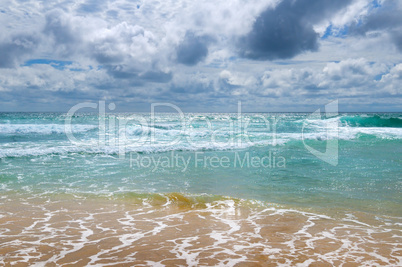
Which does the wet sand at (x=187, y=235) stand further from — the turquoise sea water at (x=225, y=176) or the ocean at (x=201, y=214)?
the turquoise sea water at (x=225, y=176)

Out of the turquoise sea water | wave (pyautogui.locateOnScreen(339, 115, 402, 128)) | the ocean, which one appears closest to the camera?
the ocean

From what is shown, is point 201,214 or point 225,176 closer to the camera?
point 201,214

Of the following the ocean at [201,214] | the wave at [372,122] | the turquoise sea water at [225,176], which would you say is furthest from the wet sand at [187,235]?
the wave at [372,122]

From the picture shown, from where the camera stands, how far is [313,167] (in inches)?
438

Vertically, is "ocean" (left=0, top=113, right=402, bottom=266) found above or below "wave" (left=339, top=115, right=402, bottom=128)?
below

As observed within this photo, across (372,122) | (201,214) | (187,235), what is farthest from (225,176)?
(372,122)

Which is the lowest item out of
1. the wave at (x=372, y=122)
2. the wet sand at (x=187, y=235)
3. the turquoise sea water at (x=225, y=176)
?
the wet sand at (x=187, y=235)

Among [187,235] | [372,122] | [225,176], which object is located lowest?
[187,235]

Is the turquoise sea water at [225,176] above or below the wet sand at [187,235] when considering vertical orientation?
→ above

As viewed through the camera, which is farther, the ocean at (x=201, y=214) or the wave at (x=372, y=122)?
the wave at (x=372, y=122)

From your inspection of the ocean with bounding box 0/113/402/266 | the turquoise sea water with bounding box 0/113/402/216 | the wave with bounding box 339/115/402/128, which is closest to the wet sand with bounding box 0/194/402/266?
the ocean with bounding box 0/113/402/266

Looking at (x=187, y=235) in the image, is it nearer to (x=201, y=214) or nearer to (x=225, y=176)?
(x=201, y=214)

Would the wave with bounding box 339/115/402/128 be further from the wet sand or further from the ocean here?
the wet sand

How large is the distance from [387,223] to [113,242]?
4.59m
